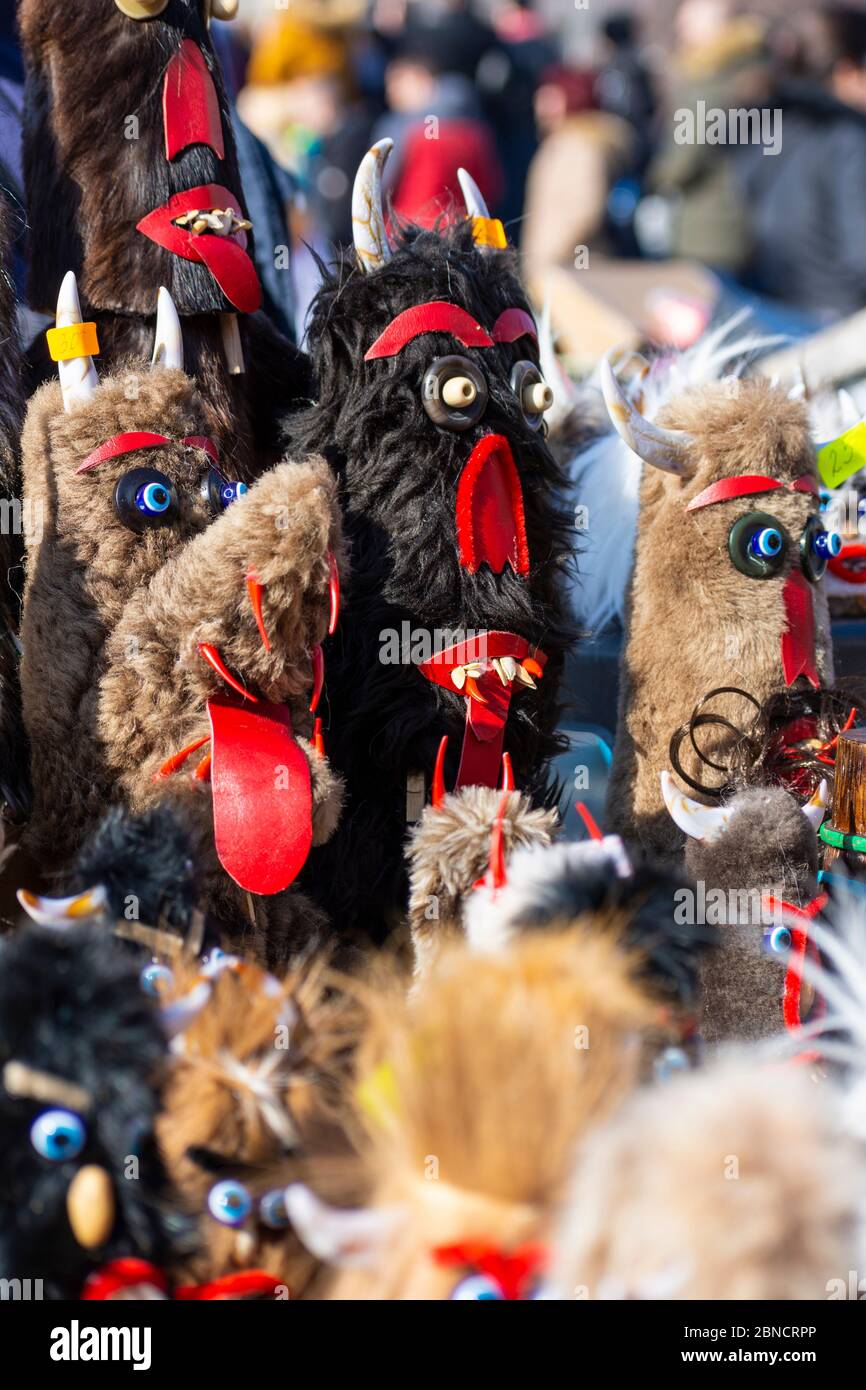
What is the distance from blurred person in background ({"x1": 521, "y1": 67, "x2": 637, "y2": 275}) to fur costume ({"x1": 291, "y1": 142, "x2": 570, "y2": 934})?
311 centimetres

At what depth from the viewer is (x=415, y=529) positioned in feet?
4.66

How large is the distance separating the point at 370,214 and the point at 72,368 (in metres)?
0.35

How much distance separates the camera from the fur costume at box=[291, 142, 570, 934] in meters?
1.42

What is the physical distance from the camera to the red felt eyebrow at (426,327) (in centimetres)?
142

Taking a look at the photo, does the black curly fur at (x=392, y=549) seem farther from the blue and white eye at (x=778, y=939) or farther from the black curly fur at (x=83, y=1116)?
the black curly fur at (x=83, y=1116)

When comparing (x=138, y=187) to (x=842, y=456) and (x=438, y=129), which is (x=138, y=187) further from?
(x=438, y=129)

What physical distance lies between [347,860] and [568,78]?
13.5 feet

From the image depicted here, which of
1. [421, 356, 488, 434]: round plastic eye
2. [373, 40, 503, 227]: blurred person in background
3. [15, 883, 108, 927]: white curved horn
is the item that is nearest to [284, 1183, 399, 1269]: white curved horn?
[15, 883, 108, 927]: white curved horn

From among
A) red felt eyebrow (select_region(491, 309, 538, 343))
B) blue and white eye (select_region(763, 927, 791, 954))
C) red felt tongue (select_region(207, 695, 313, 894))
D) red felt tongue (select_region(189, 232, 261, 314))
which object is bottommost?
blue and white eye (select_region(763, 927, 791, 954))

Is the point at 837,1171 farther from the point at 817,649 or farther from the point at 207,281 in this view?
the point at 207,281

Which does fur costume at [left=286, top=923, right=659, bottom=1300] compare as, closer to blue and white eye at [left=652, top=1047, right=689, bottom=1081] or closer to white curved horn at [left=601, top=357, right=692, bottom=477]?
blue and white eye at [left=652, top=1047, right=689, bottom=1081]
